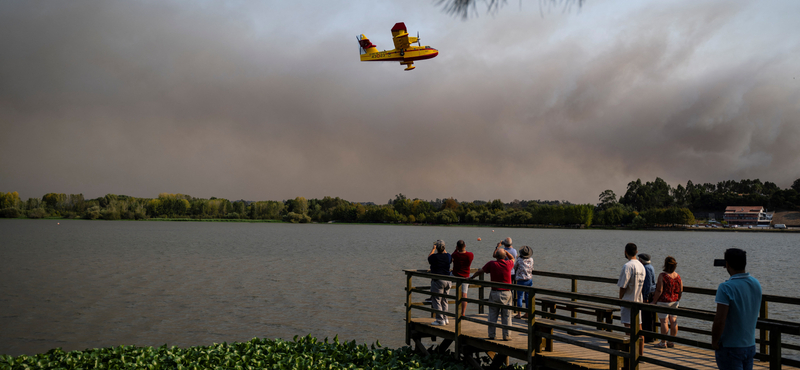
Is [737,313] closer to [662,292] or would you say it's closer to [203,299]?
[662,292]

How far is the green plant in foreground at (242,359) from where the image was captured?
384 inches

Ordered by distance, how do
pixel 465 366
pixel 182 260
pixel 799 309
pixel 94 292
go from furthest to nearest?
pixel 182 260 → pixel 94 292 → pixel 799 309 → pixel 465 366

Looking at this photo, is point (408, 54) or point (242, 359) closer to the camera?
point (242, 359)

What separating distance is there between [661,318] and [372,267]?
104 ft

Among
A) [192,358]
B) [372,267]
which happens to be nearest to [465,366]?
[192,358]

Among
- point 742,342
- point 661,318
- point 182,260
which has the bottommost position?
point 182,260

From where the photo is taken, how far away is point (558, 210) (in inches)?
7293

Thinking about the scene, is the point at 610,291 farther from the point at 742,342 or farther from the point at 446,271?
the point at 742,342

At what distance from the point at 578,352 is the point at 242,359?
6.38 meters

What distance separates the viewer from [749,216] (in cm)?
19162

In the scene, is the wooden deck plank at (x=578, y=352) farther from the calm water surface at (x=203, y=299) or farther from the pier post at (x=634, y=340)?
the calm water surface at (x=203, y=299)

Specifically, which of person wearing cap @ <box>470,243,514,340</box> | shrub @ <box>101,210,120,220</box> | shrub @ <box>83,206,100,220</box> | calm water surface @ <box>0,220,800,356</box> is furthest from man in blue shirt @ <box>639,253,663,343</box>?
shrub @ <box>83,206,100,220</box>

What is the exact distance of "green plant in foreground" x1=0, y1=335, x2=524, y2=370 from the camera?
977 centimetres

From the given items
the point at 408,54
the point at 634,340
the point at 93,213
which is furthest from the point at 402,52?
the point at 93,213
